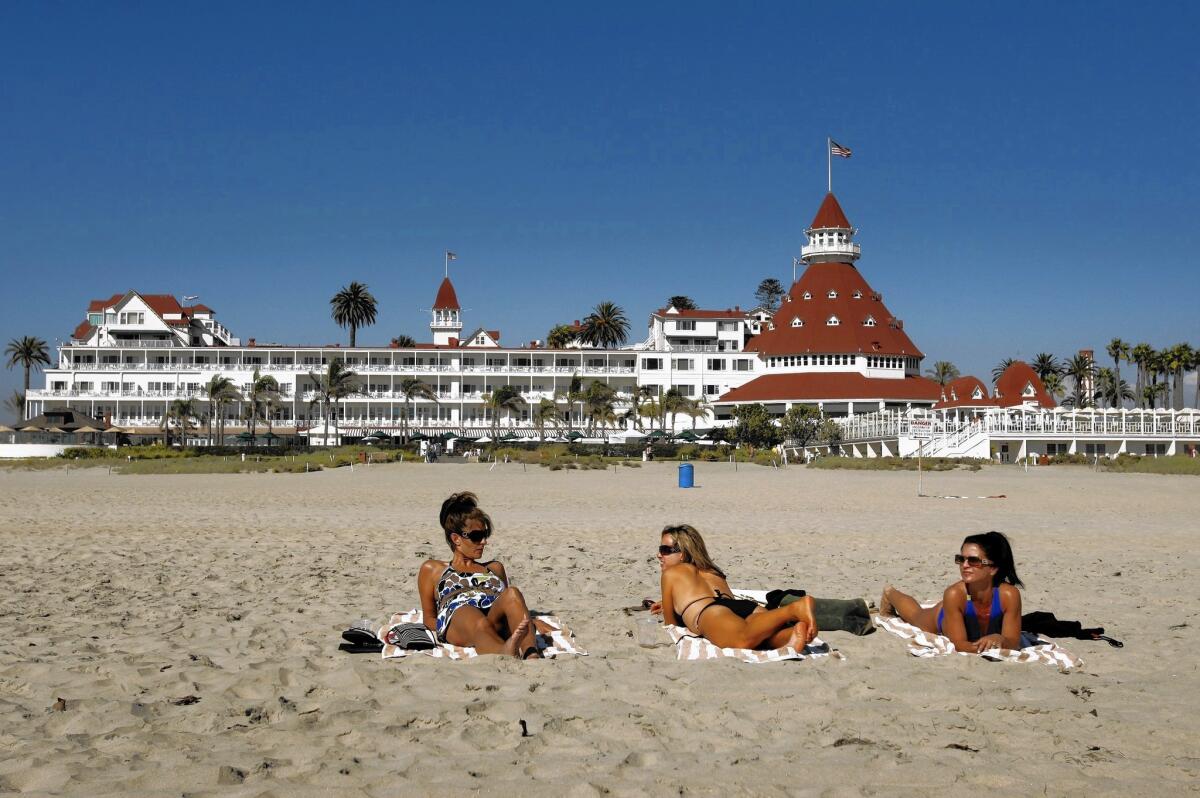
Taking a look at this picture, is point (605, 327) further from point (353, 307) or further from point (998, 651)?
point (998, 651)

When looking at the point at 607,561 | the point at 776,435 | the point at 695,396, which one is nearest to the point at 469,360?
the point at 695,396

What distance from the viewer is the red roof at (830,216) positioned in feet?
287

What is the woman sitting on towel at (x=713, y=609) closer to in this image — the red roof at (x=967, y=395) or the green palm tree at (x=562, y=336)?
the red roof at (x=967, y=395)

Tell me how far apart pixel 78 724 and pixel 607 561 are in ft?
23.2

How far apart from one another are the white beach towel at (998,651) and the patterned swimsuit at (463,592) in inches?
105

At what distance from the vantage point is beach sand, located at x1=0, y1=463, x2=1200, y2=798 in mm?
4383

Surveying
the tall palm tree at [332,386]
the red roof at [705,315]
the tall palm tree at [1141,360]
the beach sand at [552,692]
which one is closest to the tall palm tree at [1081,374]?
the tall palm tree at [1141,360]

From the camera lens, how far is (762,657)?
21.1ft

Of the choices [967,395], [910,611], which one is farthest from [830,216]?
[910,611]

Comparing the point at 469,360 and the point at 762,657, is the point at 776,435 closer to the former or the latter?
the point at 469,360

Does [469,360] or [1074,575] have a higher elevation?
[469,360]

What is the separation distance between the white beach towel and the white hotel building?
74111 millimetres

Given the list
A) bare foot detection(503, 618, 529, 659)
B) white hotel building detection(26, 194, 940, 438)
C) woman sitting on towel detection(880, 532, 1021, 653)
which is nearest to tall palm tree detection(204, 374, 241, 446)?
white hotel building detection(26, 194, 940, 438)

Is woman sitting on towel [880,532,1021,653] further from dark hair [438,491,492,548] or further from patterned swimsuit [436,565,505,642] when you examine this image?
dark hair [438,491,492,548]
